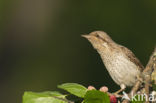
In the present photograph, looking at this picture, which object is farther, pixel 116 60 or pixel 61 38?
pixel 61 38

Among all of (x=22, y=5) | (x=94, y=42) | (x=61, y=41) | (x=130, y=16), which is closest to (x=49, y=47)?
(x=61, y=41)

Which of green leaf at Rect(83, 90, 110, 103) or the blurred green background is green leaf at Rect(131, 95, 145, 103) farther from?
the blurred green background

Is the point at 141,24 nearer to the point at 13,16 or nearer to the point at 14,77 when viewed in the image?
the point at 14,77

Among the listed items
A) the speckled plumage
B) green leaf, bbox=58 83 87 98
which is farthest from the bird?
green leaf, bbox=58 83 87 98

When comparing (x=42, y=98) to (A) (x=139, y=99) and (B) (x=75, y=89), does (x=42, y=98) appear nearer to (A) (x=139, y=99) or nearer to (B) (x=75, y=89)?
(B) (x=75, y=89)

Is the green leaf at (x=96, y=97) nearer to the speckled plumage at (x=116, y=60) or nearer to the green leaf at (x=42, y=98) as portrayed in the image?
the green leaf at (x=42, y=98)

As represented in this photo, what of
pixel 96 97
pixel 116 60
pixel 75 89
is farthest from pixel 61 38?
pixel 96 97

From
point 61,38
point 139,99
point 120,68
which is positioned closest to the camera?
point 139,99
